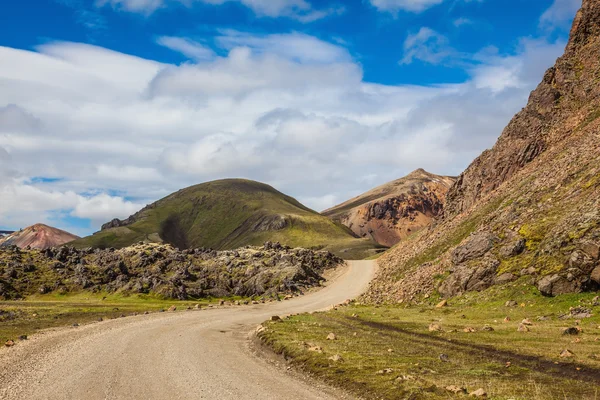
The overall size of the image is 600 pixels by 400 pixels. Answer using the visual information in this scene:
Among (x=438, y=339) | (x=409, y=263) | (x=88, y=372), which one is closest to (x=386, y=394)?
(x=438, y=339)

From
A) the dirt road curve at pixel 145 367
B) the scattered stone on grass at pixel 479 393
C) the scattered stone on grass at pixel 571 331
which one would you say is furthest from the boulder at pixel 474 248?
the scattered stone on grass at pixel 479 393

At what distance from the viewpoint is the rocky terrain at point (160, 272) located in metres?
113

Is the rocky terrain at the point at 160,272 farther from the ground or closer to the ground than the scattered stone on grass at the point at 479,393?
farther from the ground

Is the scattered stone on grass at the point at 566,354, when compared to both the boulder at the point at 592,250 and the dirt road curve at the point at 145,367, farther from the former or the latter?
the boulder at the point at 592,250

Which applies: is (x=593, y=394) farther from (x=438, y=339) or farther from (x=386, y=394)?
(x=438, y=339)

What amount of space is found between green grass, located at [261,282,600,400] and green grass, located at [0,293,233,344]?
34811 millimetres

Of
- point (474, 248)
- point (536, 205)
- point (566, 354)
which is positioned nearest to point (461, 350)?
point (566, 354)

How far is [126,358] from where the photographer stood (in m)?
34.7

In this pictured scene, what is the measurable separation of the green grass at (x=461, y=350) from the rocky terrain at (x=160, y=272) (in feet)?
195

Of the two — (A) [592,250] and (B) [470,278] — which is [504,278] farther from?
(A) [592,250]

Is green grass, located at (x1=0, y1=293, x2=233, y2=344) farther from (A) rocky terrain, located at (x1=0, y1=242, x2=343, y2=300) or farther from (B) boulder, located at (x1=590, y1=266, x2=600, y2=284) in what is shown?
(B) boulder, located at (x1=590, y1=266, x2=600, y2=284)

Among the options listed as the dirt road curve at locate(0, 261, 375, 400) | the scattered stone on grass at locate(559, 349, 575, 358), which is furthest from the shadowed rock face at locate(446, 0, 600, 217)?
the scattered stone on grass at locate(559, 349, 575, 358)

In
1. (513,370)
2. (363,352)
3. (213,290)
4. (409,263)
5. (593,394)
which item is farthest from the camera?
(213,290)

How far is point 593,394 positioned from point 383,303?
183 ft
